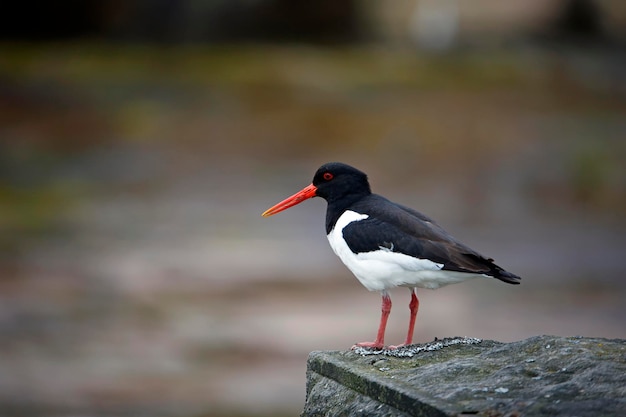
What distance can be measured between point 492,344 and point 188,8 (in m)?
16.2

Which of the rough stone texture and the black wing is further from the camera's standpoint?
the black wing

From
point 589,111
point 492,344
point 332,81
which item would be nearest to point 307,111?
point 332,81

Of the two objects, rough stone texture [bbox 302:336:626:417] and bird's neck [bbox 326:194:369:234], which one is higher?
bird's neck [bbox 326:194:369:234]

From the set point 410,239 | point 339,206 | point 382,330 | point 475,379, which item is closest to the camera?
point 475,379

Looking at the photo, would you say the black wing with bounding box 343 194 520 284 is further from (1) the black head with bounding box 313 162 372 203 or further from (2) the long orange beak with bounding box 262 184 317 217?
(2) the long orange beak with bounding box 262 184 317 217

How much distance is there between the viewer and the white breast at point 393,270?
486 cm

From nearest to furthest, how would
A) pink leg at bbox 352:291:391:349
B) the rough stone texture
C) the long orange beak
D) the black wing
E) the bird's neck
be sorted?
the rough stone texture < the black wing < pink leg at bbox 352:291:391:349 < the bird's neck < the long orange beak

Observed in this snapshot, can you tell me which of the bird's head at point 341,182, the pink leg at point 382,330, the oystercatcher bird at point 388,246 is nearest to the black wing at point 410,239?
the oystercatcher bird at point 388,246

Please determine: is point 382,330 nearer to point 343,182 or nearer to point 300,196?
point 343,182

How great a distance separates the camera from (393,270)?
194 inches

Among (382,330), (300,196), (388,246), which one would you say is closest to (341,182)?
(300,196)

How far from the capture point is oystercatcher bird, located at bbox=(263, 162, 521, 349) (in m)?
4.80

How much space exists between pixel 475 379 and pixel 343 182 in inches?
61.1

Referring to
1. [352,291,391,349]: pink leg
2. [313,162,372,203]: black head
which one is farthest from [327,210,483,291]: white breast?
[313,162,372,203]: black head
